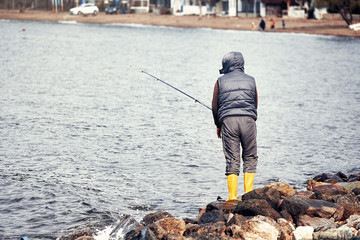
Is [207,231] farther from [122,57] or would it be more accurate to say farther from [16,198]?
[122,57]

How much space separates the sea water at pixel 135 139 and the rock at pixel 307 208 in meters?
2.15

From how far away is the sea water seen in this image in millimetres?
10633

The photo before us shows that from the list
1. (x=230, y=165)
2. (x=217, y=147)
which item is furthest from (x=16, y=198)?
(x=217, y=147)

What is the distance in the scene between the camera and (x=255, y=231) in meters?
7.61

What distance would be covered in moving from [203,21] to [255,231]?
84232 mm

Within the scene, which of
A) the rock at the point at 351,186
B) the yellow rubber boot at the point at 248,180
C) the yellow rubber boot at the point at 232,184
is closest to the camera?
the yellow rubber boot at the point at 232,184

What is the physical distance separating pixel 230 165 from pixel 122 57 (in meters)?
39.5

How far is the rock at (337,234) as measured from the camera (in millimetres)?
7535

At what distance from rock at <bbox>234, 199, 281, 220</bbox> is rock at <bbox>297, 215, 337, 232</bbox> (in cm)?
29

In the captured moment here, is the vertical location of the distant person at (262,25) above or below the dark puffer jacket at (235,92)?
above

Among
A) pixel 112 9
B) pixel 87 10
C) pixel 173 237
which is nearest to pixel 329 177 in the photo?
pixel 173 237

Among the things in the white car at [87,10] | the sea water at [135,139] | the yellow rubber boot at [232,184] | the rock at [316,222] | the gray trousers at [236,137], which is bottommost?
the sea water at [135,139]

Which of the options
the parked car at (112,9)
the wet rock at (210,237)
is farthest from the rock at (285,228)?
the parked car at (112,9)

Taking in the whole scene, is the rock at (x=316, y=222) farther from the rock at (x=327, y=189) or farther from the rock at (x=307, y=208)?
the rock at (x=327, y=189)
